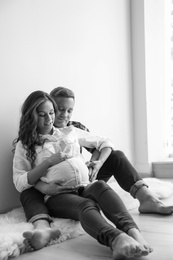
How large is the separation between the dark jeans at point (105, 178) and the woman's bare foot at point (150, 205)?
2.2 inches

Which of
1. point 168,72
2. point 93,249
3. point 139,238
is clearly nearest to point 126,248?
point 139,238

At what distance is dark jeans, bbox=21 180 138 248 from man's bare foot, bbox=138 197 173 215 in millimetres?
357

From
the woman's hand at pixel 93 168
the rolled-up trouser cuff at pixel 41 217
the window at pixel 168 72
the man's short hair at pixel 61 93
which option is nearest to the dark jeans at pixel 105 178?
the rolled-up trouser cuff at pixel 41 217

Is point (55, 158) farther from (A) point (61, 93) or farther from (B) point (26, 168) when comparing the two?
(A) point (61, 93)

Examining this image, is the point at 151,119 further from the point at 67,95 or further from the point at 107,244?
the point at 107,244

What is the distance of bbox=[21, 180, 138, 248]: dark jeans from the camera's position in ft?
4.68

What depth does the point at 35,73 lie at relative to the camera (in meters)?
2.31

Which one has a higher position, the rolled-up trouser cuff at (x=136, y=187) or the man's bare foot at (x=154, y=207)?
the rolled-up trouser cuff at (x=136, y=187)

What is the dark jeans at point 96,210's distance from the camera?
1.43 metres

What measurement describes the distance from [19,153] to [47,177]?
7.4 inches

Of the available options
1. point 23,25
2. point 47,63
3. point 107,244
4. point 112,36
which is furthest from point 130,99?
point 107,244

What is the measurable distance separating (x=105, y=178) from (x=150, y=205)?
1.08 ft

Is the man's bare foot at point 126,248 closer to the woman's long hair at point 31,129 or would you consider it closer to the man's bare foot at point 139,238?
the man's bare foot at point 139,238

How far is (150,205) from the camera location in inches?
79.0
